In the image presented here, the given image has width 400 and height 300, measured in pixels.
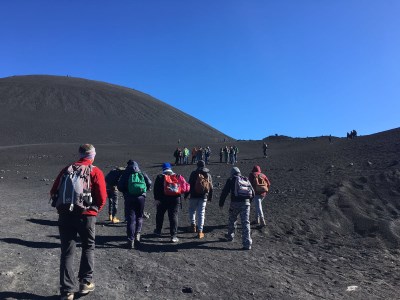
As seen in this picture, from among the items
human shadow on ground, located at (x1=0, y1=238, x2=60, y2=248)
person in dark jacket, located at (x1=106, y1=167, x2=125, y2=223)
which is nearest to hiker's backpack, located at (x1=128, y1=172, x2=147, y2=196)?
person in dark jacket, located at (x1=106, y1=167, x2=125, y2=223)

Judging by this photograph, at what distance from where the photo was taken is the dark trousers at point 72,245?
453 centimetres

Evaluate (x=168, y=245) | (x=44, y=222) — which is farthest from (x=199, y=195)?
(x=44, y=222)

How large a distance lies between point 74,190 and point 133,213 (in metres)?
2.82

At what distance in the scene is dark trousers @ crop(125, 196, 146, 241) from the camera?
7219 millimetres

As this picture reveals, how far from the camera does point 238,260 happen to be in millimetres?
7055

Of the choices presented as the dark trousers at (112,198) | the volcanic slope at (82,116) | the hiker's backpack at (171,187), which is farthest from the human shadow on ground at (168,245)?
the volcanic slope at (82,116)

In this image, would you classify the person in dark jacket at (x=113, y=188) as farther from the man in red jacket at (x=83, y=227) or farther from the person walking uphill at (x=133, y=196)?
the man in red jacket at (x=83, y=227)

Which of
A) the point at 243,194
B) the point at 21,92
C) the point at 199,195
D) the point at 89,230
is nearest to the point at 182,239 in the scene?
the point at 199,195

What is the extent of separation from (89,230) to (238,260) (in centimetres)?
316

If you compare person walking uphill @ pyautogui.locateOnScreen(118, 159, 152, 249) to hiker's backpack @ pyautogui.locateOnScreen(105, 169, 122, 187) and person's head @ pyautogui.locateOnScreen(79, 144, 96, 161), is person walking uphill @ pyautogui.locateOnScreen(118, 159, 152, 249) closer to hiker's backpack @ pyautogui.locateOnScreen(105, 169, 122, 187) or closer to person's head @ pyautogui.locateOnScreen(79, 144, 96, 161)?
hiker's backpack @ pyautogui.locateOnScreen(105, 169, 122, 187)

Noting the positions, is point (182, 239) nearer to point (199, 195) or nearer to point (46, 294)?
point (199, 195)

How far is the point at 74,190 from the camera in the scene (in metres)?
4.61

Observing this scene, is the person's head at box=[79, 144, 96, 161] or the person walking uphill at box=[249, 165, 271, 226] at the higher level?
the person's head at box=[79, 144, 96, 161]

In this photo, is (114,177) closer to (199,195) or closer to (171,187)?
(171,187)
